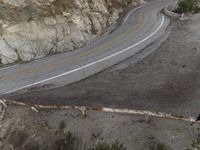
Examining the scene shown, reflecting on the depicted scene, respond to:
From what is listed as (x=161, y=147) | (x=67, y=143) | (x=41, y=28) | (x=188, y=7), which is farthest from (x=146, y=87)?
(x=188, y=7)

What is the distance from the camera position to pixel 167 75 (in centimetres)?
2269

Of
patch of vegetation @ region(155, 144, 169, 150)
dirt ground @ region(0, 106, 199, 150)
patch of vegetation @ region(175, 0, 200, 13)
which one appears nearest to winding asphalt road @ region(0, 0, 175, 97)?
patch of vegetation @ region(175, 0, 200, 13)

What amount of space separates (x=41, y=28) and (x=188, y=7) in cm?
2039

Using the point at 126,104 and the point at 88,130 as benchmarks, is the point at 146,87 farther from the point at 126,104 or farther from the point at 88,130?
the point at 88,130

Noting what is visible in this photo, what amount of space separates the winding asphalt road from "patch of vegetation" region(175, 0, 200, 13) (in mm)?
3980

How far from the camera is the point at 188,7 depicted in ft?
120

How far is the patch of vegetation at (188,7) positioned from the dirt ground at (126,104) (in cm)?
1128

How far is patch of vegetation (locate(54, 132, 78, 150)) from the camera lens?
51.9 feet

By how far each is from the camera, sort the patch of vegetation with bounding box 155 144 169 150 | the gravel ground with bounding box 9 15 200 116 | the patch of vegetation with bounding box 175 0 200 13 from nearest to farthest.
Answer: the patch of vegetation with bounding box 155 144 169 150 < the gravel ground with bounding box 9 15 200 116 < the patch of vegetation with bounding box 175 0 200 13

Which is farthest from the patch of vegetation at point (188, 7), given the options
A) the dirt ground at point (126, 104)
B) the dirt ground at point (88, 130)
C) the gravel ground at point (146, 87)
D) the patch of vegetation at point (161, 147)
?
the patch of vegetation at point (161, 147)

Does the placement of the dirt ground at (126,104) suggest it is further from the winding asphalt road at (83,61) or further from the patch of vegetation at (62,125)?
the winding asphalt road at (83,61)

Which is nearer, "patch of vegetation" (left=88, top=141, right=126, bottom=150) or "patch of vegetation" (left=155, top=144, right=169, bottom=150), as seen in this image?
"patch of vegetation" (left=155, top=144, right=169, bottom=150)

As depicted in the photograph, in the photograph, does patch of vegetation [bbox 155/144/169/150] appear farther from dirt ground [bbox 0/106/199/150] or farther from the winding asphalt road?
the winding asphalt road

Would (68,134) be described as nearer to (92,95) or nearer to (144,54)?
(92,95)
